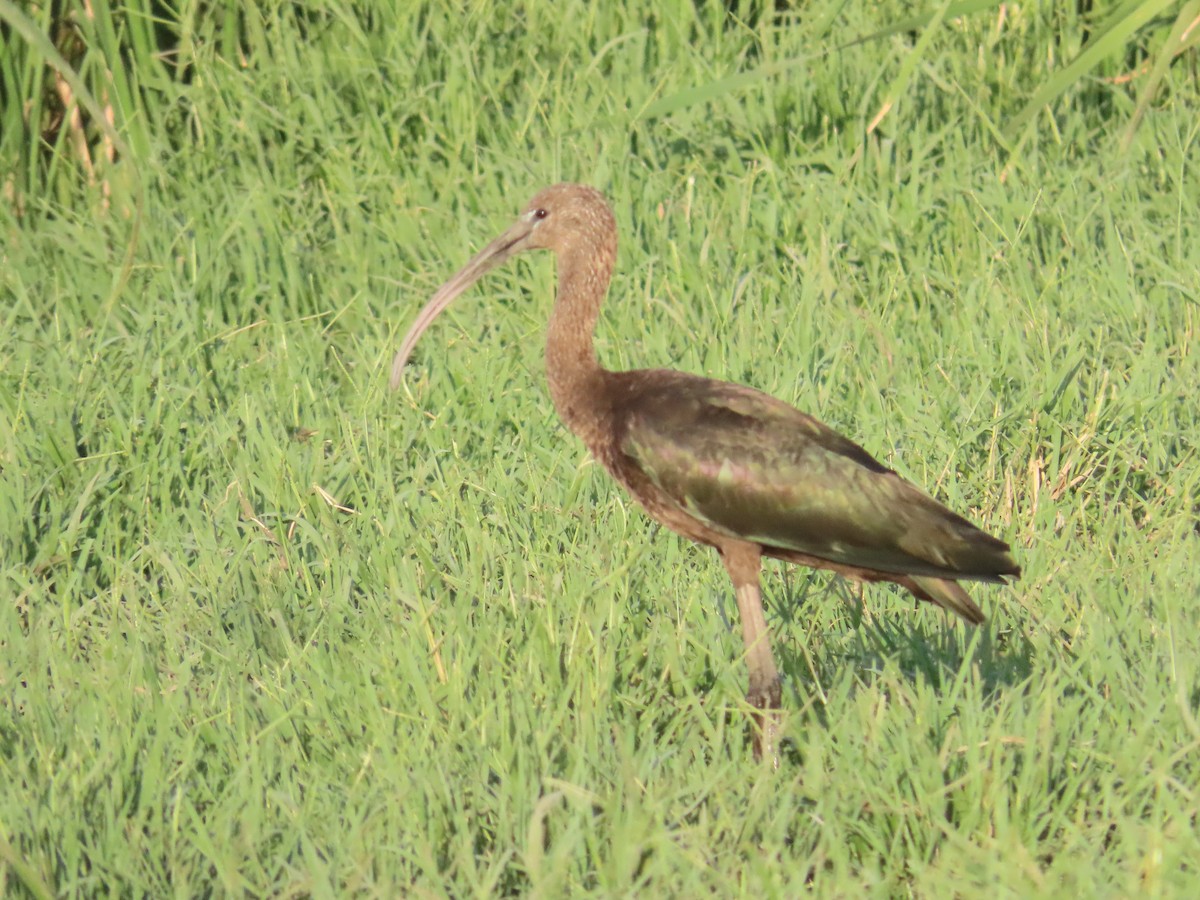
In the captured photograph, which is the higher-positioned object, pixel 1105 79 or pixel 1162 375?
pixel 1105 79

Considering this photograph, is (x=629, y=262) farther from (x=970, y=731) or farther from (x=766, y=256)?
(x=970, y=731)

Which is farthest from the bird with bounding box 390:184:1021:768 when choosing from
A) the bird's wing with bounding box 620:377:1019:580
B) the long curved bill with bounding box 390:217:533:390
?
the long curved bill with bounding box 390:217:533:390

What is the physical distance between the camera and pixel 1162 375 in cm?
514

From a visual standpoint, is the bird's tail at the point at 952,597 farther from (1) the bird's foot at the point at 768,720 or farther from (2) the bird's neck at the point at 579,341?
(2) the bird's neck at the point at 579,341

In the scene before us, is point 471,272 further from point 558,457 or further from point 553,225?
point 558,457

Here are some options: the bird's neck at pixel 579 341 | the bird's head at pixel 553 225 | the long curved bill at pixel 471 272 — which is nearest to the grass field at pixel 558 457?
the long curved bill at pixel 471 272

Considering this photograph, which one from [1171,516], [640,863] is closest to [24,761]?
[640,863]

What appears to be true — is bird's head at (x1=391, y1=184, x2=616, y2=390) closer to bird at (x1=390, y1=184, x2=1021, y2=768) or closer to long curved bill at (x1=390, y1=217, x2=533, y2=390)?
long curved bill at (x1=390, y1=217, x2=533, y2=390)

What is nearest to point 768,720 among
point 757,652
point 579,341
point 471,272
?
point 757,652

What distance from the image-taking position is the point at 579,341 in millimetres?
4387

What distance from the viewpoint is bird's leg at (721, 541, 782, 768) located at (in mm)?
3547

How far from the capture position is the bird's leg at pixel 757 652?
3.55m

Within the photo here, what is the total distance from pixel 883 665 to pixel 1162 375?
1.61 meters

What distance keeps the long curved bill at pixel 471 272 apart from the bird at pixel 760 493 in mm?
579
